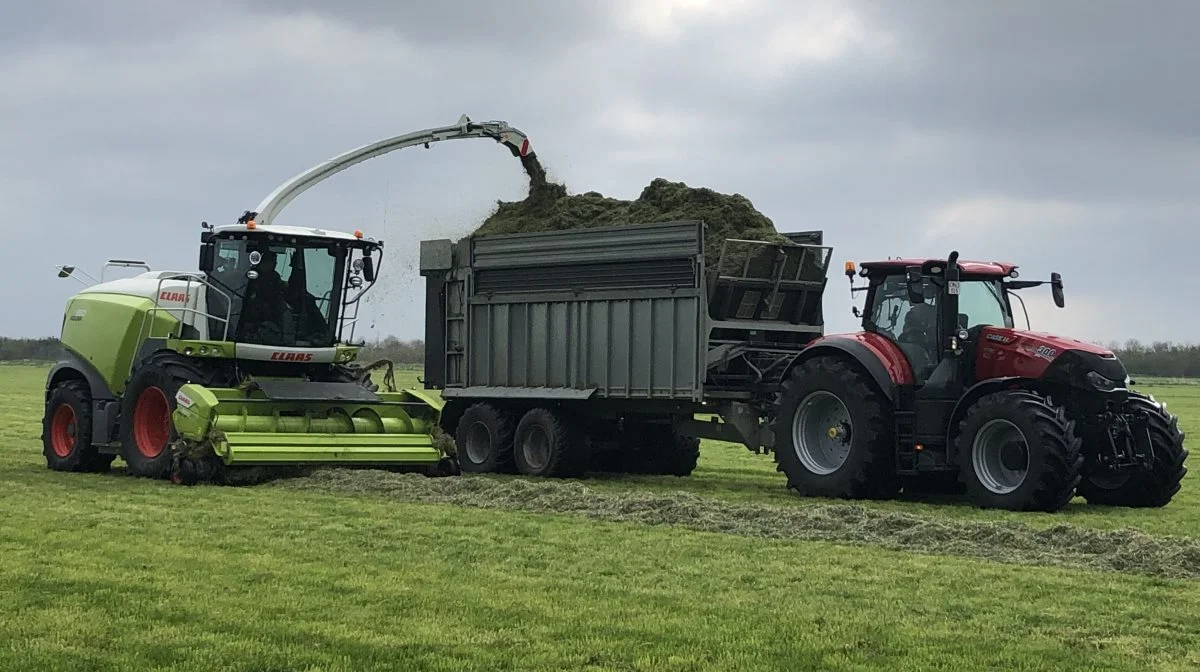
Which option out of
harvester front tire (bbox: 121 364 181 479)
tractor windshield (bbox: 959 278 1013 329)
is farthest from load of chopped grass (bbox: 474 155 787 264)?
harvester front tire (bbox: 121 364 181 479)

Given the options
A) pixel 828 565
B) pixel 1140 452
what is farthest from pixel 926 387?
pixel 828 565

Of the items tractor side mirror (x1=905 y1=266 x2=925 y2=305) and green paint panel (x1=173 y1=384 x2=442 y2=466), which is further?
green paint panel (x1=173 y1=384 x2=442 y2=466)

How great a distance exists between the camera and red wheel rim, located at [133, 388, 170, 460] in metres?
17.1

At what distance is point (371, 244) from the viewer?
18.1 meters

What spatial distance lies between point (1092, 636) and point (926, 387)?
25.4ft

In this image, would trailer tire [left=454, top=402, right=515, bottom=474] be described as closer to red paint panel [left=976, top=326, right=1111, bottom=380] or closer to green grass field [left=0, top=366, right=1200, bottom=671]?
green grass field [left=0, top=366, right=1200, bottom=671]

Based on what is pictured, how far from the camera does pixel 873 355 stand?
1501cm

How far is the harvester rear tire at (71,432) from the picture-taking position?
59.5ft

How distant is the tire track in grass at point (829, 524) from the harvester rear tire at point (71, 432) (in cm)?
374

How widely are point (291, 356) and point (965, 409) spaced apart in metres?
8.00

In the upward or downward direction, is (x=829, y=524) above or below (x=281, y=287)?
below

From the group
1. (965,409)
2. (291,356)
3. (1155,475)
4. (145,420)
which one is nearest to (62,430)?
(145,420)

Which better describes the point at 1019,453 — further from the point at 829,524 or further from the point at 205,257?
the point at 205,257

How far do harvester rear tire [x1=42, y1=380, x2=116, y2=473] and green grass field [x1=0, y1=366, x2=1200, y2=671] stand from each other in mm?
4188
